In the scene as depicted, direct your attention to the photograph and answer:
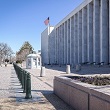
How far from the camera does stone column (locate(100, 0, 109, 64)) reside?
149 feet

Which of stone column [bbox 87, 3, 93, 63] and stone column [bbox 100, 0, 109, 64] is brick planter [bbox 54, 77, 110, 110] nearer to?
stone column [bbox 100, 0, 109, 64]

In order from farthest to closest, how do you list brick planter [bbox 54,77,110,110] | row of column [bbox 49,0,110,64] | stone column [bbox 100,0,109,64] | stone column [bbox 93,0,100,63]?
stone column [bbox 93,0,100,63] < row of column [bbox 49,0,110,64] < stone column [bbox 100,0,109,64] < brick planter [bbox 54,77,110,110]

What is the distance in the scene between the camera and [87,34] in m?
53.6

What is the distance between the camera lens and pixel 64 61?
7469 cm

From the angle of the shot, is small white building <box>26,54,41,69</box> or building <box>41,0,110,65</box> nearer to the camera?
building <box>41,0,110,65</box>

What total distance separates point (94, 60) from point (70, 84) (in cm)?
4109

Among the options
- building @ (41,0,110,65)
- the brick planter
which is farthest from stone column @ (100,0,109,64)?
the brick planter

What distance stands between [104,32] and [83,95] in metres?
40.2

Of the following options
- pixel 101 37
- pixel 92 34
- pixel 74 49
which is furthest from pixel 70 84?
pixel 74 49

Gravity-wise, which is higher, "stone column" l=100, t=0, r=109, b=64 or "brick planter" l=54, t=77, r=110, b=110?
"stone column" l=100, t=0, r=109, b=64

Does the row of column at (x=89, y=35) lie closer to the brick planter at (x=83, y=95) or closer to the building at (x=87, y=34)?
the building at (x=87, y=34)

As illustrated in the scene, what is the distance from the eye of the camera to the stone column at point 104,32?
45281 mm

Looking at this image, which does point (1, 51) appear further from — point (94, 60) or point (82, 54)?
point (94, 60)

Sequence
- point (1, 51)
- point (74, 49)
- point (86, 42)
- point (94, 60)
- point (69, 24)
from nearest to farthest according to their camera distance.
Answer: point (94, 60) < point (86, 42) < point (74, 49) < point (69, 24) < point (1, 51)
